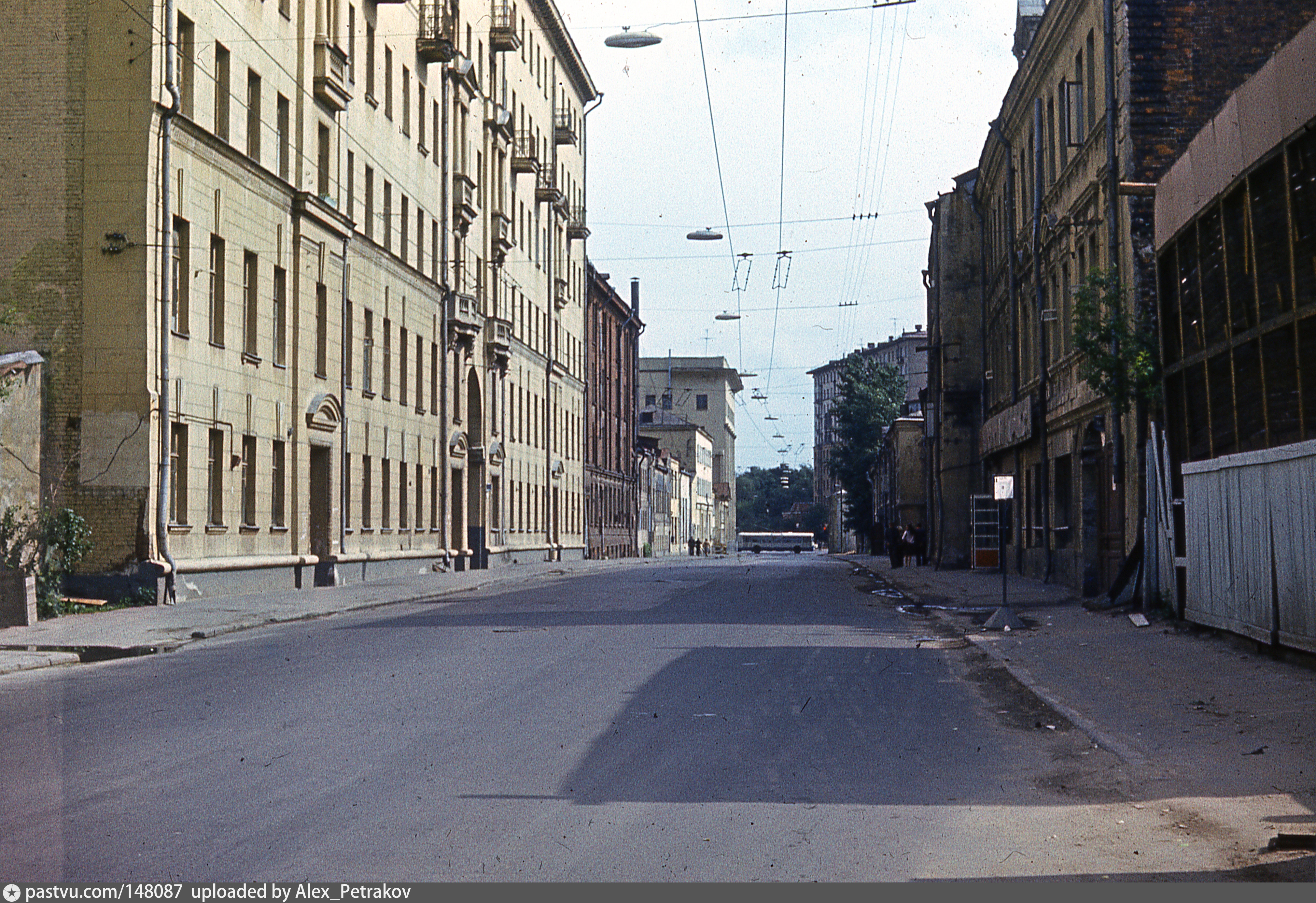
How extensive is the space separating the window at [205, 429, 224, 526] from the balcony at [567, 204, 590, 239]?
147 feet

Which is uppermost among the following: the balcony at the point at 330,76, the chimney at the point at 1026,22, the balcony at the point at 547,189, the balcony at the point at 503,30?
the balcony at the point at 503,30

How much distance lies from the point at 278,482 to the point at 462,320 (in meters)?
17.0

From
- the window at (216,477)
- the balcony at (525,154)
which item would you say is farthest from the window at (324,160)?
the balcony at (525,154)

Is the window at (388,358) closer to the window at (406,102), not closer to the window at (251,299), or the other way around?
the window at (406,102)

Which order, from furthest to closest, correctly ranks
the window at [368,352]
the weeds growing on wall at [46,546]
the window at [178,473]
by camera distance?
the window at [368,352]
the window at [178,473]
the weeds growing on wall at [46,546]

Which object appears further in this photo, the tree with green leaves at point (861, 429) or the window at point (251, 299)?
the tree with green leaves at point (861, 429)

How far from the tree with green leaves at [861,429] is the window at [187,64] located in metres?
66.4

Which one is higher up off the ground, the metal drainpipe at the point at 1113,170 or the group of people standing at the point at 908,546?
the metal drainpipe at the point at 1113,170

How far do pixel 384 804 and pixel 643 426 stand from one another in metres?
130

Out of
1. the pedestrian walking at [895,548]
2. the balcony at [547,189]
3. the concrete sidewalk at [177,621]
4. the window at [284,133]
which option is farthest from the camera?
the balcony at [547,189]

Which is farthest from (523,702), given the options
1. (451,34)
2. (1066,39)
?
(451,34)

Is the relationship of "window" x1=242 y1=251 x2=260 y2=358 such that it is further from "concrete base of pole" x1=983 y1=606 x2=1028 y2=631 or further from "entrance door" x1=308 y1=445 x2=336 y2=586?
"concrete base of pole" x1=983 y1=606 x2=1028 y2=631

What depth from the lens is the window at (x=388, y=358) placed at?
4141 cm

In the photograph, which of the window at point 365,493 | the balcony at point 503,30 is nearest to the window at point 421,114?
the balcony at point 503,30
